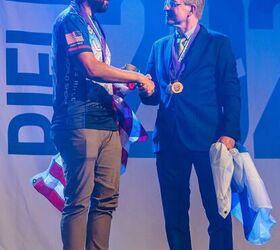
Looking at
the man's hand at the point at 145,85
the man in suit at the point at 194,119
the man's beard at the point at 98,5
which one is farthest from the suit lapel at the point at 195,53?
the man's beard at the point at 98,5

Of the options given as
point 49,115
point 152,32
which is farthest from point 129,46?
point 49,115

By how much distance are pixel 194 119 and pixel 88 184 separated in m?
0.57

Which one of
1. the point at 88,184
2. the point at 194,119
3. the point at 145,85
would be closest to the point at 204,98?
the point at 194,119

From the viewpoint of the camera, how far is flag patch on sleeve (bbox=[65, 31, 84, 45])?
1.93m

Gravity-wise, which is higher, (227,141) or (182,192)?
(227,141)

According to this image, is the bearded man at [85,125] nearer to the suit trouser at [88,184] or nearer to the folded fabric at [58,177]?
the suit trouser at [88,184]

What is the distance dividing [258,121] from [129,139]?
3.59 feet

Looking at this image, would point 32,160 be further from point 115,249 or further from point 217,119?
point 217,119

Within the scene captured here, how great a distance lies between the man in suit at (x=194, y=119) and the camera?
222 centimetres

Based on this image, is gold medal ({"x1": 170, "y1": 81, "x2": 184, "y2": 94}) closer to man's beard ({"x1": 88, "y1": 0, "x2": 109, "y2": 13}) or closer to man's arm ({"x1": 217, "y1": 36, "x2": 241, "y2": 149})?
man's arm ({"x1": 217, "y1": 36, "x2": 241, "y2": 149})

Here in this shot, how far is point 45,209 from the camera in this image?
115 inches

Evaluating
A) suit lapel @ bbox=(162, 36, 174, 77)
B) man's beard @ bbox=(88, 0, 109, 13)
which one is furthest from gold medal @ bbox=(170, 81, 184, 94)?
man's beard @ bbox=(88, 0, 109, 13)

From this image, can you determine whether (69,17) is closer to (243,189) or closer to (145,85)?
(145,85)

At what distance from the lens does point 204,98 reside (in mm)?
2246
